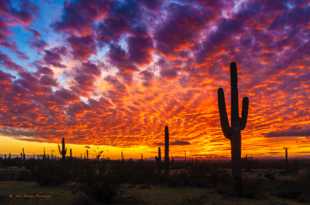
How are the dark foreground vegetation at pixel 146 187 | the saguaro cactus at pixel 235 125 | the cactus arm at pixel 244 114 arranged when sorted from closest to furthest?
the dark foreground vegetation at pixel 146 187
the saguaro cactus at pixel 235 125
the cactus arm at pixel 244 114

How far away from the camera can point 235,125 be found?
14.3m

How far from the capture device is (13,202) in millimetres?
11305

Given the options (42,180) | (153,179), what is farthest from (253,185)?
(42,180)

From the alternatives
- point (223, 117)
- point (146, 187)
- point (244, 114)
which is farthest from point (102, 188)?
point (244, 114)

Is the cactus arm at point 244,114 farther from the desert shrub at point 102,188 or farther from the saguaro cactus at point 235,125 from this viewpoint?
the desert shrub at point 102,188

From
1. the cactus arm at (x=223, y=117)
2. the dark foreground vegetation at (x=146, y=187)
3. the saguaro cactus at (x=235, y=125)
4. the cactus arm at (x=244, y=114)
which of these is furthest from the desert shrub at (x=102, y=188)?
the cactus arm at (x=244, y=114)

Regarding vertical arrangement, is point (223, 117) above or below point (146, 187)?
above

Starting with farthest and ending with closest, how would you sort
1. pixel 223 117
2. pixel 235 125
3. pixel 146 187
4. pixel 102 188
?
pixel 146 187 → pixel 223 117 → pixel 235 125 → pixel 102 188

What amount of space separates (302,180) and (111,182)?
9.81 metres

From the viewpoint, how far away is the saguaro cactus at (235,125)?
1398 centimetres

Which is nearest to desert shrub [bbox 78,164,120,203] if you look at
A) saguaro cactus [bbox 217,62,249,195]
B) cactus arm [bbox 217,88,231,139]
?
saguaro cactus [bbox 217,62,249,195]

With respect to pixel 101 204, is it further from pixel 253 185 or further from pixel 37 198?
pixel 253 185

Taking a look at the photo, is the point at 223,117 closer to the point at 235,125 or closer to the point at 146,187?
the point at 235,125

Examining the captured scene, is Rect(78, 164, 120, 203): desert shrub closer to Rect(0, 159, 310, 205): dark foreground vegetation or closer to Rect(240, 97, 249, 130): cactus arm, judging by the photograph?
Rect(0, 159, 310, 205): dark foreground vegetation
